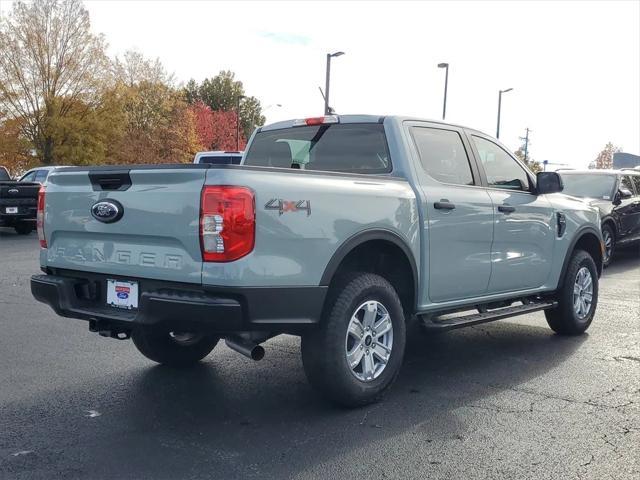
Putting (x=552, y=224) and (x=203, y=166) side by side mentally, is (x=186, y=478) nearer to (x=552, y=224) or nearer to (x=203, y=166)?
(x=203, y=166)

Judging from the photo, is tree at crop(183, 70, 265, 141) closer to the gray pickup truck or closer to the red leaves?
the red leaves

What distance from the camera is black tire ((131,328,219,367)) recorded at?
5.27 m

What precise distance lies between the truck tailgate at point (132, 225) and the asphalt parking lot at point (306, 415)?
0.92 m

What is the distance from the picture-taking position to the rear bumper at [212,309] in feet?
12.4

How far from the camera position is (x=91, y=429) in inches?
160

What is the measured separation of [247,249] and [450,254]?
1921mm

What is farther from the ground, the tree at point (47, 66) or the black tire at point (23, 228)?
the tree at point (47, 66)

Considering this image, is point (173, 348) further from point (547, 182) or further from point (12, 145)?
point (12, 145)

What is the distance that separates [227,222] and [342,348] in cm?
110

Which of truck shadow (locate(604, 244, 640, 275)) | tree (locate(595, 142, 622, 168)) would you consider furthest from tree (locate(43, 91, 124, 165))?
tree (locate(595, 142, 622, 168))

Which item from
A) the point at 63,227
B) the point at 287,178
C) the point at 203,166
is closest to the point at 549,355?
the point at 287,178

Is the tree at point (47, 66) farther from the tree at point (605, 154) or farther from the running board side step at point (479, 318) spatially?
the tree at point (605, 154)

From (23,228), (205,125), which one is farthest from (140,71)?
(23,228)

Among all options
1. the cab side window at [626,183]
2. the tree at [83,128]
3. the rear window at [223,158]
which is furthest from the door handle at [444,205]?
the tree at [83,128]
